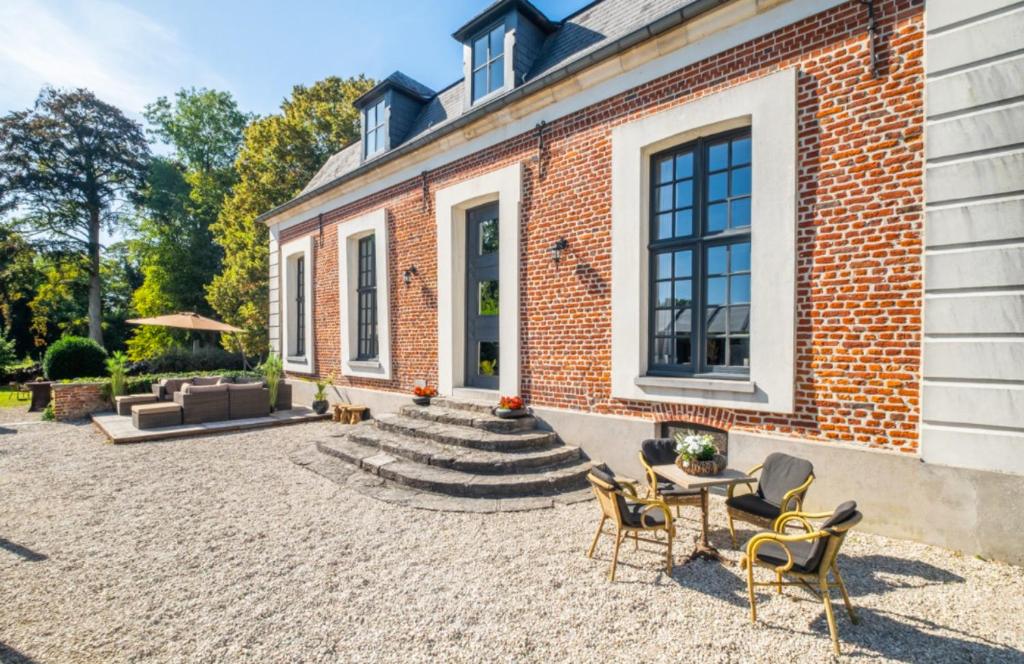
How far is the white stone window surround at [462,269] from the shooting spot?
7367 mm

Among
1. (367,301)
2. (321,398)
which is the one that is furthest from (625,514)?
(321,398)

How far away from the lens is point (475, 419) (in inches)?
269

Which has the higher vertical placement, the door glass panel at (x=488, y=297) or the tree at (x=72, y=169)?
the tree at (x=72, y=169)

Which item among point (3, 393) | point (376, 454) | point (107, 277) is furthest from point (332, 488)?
point (107, 277)

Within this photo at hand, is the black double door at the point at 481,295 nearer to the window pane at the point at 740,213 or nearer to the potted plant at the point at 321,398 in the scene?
the window pane at the point at 740,213

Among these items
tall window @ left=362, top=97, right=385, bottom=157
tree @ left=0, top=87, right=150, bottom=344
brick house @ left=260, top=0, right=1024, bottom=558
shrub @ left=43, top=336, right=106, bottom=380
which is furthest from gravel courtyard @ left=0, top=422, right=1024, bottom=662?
tree @ left=0, top=87, right=150, bottom=344

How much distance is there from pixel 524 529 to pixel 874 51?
216 inches

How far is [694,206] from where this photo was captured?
18.6 feet

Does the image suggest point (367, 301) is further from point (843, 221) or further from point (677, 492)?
point (843, 221)

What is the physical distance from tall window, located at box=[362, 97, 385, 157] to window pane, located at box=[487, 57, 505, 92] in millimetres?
3374

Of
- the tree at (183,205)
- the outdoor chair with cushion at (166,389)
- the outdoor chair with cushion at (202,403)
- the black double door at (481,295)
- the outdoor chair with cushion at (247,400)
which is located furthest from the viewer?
the tree at (183,205)

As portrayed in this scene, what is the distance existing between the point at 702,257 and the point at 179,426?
976 centimetres

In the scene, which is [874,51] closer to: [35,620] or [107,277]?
[35,620]

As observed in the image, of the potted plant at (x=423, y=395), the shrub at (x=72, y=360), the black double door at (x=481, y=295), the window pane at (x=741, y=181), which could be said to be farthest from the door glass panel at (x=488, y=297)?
the shrub at (x=72, y=360)
